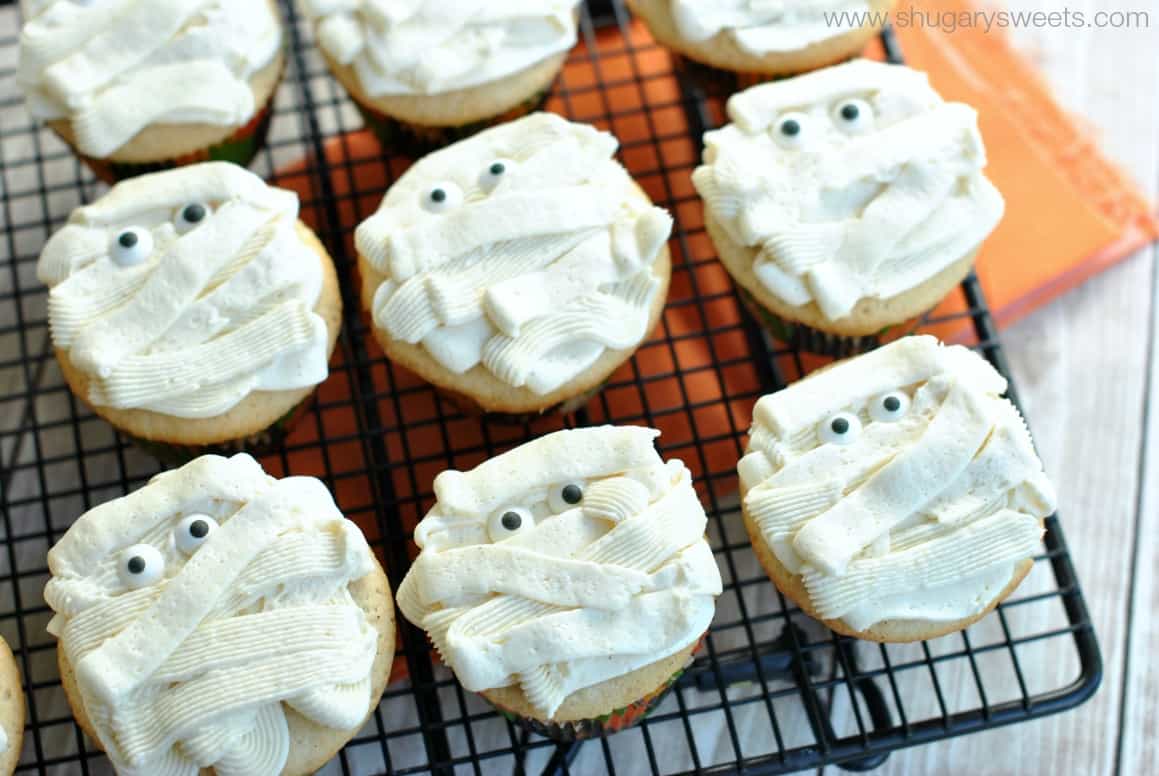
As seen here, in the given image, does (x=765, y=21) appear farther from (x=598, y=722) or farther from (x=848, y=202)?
(x=598, y=722)

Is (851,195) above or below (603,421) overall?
above

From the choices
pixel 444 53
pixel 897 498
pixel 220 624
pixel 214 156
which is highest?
pixel 444 53

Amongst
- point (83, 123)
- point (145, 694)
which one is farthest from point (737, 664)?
point (83, 123)

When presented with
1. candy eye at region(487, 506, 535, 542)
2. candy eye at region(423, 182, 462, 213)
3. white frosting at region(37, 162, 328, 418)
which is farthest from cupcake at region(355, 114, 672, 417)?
candy eye at region(487, 506, 535, 542)

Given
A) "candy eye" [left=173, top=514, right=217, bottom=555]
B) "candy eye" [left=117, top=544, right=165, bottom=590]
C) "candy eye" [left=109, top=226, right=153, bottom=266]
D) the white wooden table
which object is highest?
"candy eye" [left=109, top=226, right=153, bottom=266]

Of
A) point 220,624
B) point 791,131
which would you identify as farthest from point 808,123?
point 220,624

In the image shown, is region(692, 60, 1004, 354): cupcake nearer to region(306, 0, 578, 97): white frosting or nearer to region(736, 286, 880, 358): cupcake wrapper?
region(736, 286, 880, 358): cupcake wrapper

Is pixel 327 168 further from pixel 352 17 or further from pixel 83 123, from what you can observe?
pixel 83 123
